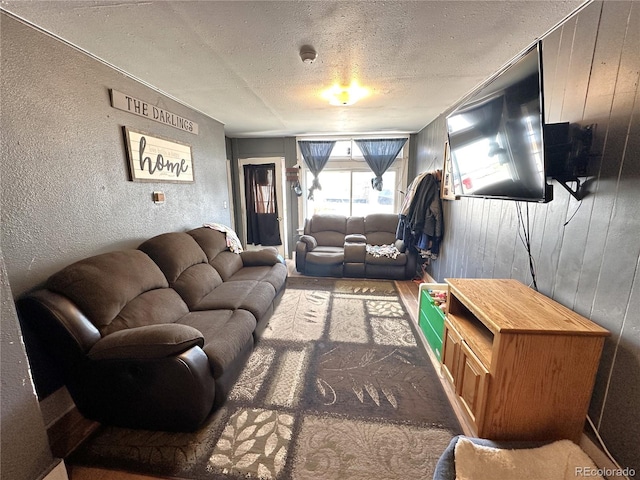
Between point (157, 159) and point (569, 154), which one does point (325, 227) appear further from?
point (569, 154)

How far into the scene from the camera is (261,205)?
510 centimetres

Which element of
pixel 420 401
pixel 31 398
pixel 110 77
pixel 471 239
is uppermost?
pixel 110 77

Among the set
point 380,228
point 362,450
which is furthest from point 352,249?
point 362,450

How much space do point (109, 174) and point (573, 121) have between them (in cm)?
307

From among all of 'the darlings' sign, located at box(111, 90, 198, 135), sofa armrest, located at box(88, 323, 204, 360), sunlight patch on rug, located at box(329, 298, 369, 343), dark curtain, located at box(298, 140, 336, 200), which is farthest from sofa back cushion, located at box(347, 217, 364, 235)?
sofa armrest, located at box(88, 323, 204, 360)

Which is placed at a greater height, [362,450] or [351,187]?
[351,187]

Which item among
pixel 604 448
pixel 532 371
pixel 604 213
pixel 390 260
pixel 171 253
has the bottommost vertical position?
pixel 604 448

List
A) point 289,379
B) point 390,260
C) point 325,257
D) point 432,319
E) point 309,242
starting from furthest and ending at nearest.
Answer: point 309,242, point 325,257, point 390,260, point 432,319, point 289,379

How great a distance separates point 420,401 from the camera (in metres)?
1.72

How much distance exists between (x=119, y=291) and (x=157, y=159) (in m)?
1.47

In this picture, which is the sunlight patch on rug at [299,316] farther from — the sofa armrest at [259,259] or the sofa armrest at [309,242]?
the sofa armrest at [309,242]

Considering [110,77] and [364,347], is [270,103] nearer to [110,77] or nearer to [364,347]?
[110,77]

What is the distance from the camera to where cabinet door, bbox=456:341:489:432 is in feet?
4.16

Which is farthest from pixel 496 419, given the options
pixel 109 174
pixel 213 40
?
pixel 109 174
